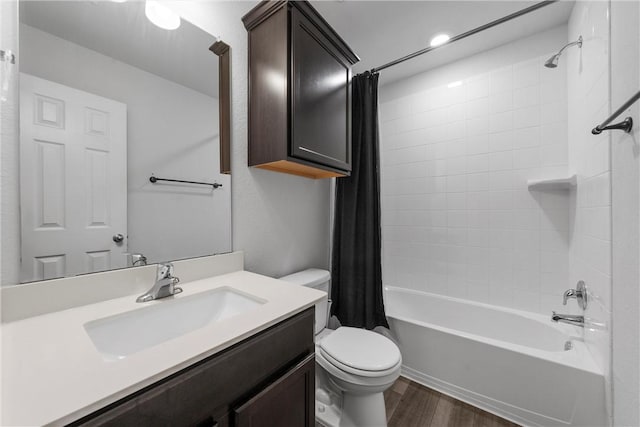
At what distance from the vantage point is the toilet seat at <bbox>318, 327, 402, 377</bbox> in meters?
1.17

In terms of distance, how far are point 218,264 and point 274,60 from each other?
3.42 feet

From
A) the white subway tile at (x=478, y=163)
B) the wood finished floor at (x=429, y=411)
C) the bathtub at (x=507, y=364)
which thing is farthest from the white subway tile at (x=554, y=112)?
the wood finished floor at (x=429, y=411)

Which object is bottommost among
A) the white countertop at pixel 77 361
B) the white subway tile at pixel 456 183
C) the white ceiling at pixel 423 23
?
the white countertop at pixel 77 361

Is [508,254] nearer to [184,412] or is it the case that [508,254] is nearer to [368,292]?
[368,292]

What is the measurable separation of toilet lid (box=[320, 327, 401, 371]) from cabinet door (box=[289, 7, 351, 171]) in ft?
3.35

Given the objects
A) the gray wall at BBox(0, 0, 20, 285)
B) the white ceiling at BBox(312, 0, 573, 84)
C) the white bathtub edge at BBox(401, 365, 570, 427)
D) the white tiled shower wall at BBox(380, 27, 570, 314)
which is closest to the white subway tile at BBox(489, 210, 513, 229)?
the white tiled shower wall at BBox(380, 27, 570, 314)

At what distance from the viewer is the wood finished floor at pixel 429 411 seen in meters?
1.36

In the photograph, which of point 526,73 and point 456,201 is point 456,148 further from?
point 526,73

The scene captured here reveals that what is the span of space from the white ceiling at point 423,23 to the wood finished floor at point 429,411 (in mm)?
2403

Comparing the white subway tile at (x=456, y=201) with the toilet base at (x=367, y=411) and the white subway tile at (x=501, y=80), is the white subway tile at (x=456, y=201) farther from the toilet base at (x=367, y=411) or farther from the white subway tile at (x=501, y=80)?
the toilet base at (x=367, y=411)

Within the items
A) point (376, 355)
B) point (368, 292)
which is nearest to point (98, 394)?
point (376, 355)

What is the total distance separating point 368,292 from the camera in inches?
70.3

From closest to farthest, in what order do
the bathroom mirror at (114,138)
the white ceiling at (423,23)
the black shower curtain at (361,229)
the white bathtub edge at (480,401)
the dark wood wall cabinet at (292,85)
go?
1. the bathroom mirror at (114,138)
2. the dark wood wall cabinet at (292,85)
3. the white bathtub edge at (480,401)
4. the white ceiling at (423,23)
5. the black shower curtain at (361,229)

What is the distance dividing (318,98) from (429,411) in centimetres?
194
